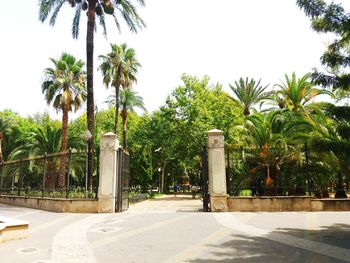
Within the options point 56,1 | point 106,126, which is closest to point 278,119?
point 56,1

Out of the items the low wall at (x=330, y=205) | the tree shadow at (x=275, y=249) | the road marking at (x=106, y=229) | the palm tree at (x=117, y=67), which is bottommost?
the road marking at (x=106, y=229)

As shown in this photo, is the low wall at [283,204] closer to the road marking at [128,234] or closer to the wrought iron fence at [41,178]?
the road marking at [128,234]

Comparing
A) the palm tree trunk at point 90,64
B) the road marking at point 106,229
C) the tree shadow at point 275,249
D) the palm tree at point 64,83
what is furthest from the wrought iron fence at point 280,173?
the palm tree at point 64,83

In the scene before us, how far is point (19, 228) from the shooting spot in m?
8.30

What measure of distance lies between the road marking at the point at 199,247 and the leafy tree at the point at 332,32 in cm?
472

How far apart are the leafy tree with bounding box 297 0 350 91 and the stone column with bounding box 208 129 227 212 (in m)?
6.70

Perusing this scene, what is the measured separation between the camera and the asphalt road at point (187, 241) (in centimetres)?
626

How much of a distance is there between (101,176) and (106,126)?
97.1 ft

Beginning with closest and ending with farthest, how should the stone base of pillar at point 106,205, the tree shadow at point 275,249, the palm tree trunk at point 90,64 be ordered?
1. the tree shadow at point 275,249
2. the stone base of pillar at point 106,205
3. the palm tree trunk at point 90,64

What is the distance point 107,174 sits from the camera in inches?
565

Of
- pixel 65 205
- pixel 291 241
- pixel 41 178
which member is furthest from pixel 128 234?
pixel 41 178

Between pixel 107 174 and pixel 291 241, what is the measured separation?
29.7 feet

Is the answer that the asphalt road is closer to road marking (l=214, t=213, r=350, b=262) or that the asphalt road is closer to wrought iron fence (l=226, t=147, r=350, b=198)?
road marking (l=214, t=213, r=350, b=262)

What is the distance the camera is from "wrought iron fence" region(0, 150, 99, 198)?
15445 mm
